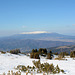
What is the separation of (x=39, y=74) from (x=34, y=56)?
11433 millimetres

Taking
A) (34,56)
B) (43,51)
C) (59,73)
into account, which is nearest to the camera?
(59,73)

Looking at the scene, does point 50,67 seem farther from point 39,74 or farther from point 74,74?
point 74,74

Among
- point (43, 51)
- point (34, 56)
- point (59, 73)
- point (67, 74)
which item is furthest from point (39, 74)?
point (43, 51)

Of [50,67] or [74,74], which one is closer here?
[74,74]

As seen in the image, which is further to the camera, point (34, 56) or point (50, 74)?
point (34, 56)

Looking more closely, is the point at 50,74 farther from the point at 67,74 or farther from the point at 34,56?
the point at 34,56

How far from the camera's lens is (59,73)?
358 inches

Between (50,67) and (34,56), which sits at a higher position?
(50,67)

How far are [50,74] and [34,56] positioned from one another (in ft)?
37.4

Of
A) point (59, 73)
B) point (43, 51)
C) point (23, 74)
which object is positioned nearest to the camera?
point (23, 74)

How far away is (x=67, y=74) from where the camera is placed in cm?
881

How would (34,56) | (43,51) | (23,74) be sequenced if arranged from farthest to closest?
1. (43,51)
2. (34,56)
3. (23,74)

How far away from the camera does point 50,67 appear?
9.34 meters

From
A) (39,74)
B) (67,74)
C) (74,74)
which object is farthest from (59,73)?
(39,74)
